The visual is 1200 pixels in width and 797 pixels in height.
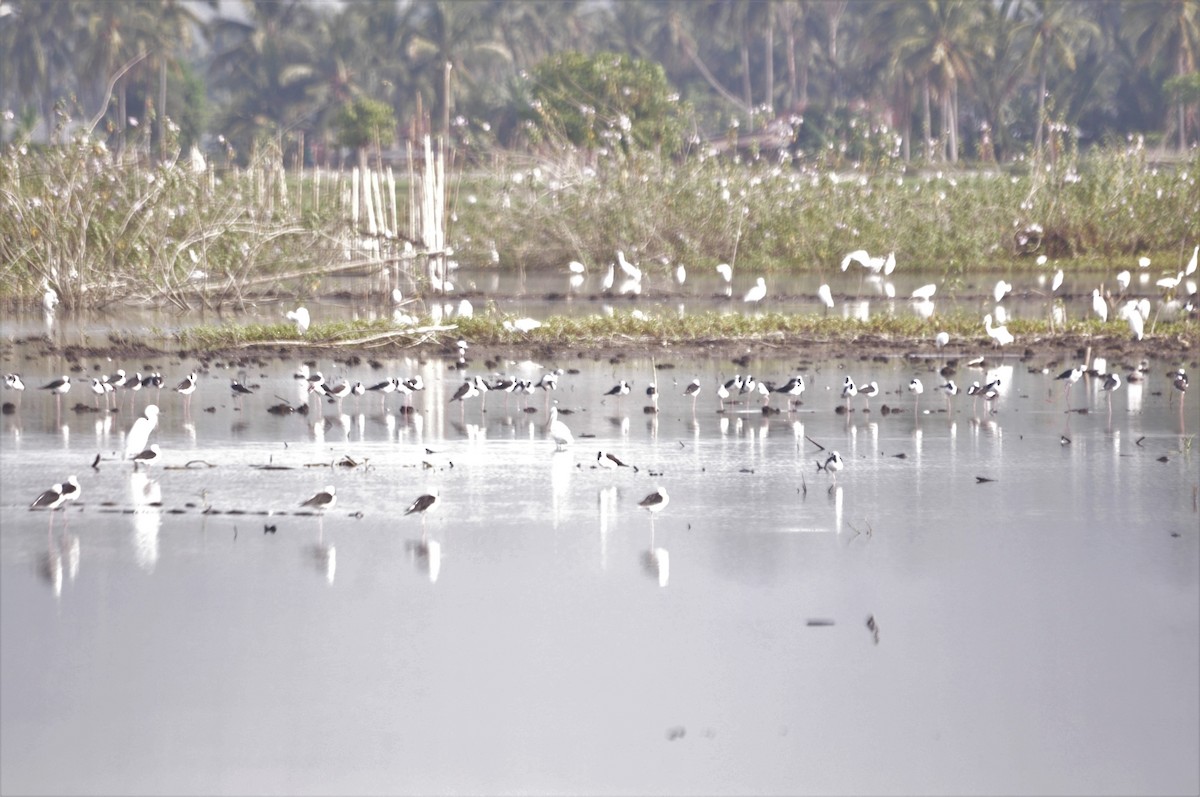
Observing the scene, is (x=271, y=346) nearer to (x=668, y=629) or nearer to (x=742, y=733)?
(x=668, y=629)

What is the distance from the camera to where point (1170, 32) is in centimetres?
7994

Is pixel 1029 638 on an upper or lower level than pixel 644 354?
lower

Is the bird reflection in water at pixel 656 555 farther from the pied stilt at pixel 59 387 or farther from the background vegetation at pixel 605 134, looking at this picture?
the background vegetation at pixel 605 134

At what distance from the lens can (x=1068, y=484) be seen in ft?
34.3

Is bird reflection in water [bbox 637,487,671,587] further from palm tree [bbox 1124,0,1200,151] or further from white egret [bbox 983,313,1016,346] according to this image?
palm tree [bbox 1124,0,1200,151]

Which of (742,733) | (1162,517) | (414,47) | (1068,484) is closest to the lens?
(742,733)

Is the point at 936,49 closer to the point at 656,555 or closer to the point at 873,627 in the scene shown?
the point at 656,555

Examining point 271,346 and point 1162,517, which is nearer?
point 1162,517

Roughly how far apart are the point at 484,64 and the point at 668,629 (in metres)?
88.7

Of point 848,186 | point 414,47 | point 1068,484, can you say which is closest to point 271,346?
point 1068,484

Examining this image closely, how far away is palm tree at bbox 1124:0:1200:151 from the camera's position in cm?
7912

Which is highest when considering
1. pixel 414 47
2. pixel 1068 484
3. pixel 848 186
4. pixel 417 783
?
pixel 414 47

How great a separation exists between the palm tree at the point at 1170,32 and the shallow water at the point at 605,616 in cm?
7182

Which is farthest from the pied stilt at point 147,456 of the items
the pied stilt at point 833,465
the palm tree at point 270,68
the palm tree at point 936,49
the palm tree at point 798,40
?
the palm tree at point 798,40
